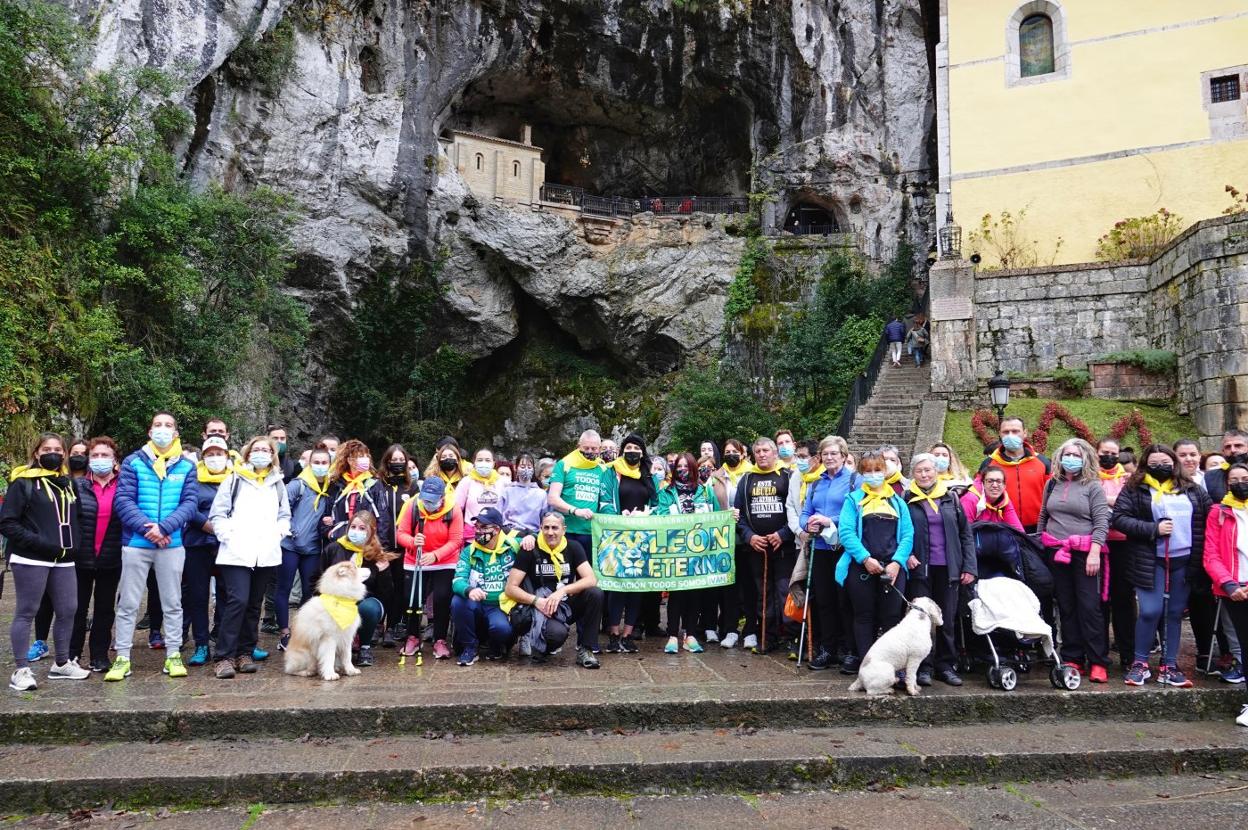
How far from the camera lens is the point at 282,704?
521cm

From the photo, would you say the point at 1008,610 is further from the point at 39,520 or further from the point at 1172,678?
the point at 39,520

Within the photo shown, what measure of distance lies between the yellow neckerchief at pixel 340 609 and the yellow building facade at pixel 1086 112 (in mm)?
20408

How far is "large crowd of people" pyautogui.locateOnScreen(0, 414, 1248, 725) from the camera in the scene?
236 inches

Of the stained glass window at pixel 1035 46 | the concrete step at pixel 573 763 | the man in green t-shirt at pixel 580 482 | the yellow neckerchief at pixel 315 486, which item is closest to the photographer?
the concrete step at pixel 573 763

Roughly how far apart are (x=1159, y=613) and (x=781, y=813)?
3.84 meters

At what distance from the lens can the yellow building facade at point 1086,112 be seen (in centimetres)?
1969

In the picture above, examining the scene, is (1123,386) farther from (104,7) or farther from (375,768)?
(104,7)

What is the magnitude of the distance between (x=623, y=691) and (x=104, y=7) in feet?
67.1

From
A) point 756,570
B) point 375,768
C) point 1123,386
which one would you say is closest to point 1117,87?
point 1123,386

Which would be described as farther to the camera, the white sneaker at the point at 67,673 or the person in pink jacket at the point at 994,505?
the person in pink jacket at the point at 994,505

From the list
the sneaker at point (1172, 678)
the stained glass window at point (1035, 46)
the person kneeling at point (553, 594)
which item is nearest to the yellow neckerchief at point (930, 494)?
the sneaker at point (1172, 678)

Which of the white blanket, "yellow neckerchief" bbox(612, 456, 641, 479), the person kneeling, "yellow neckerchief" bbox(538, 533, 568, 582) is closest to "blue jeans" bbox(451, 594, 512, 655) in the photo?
the person kneeling

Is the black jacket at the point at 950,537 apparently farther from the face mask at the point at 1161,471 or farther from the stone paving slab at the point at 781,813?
the stone paving slab at the point at 781,813

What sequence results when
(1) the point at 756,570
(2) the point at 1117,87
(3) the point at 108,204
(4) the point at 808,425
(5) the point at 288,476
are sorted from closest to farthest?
(1) the point at 756,570
(5) the point at 288,476
(3) the point at 108,204
(2) the point at 1117,87
(4) the point at 808,425
